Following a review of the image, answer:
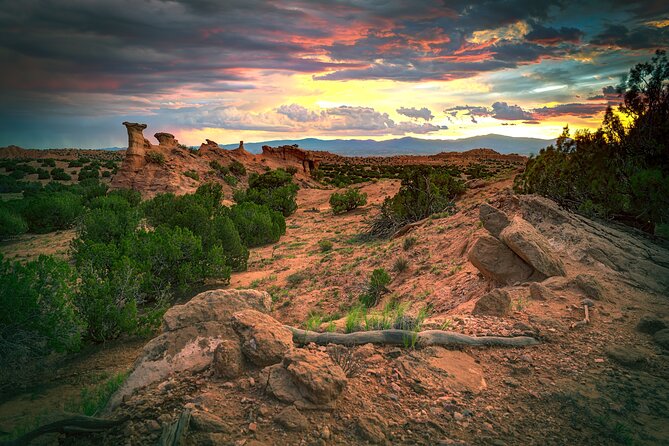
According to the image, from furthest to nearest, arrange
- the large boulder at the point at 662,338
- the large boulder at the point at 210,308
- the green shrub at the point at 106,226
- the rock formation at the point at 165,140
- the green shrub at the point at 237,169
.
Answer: the green shrub at the point at 237,169, the rock formation at the point at 165,140, the green shrub at the point at 106,226, the large boulder at the point at 662,338, the large boulder at the point at 210,308

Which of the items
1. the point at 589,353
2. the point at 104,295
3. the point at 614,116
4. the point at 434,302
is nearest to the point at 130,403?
the point at 104,295

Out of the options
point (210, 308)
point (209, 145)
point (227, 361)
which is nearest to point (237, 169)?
point (209, 145)

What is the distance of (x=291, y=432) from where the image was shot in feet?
10.5

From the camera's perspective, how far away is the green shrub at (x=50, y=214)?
18.1m

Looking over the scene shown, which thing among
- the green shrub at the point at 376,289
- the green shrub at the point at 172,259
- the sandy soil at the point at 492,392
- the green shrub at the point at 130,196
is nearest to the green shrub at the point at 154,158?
the green shrub at the point at 130,196

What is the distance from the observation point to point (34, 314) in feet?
18.8

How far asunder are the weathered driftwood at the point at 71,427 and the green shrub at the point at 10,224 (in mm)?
17250

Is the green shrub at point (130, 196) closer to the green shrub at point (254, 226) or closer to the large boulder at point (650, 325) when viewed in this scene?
the green shrub at point (254, 226)

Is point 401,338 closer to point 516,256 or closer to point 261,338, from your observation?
point 261,338

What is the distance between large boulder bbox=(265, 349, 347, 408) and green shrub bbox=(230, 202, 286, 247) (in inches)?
548

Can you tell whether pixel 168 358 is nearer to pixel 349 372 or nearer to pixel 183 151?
pixel 349 372

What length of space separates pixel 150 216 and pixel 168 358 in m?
17.3

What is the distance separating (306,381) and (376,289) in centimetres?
723

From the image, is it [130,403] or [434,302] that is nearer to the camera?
[130,403]
